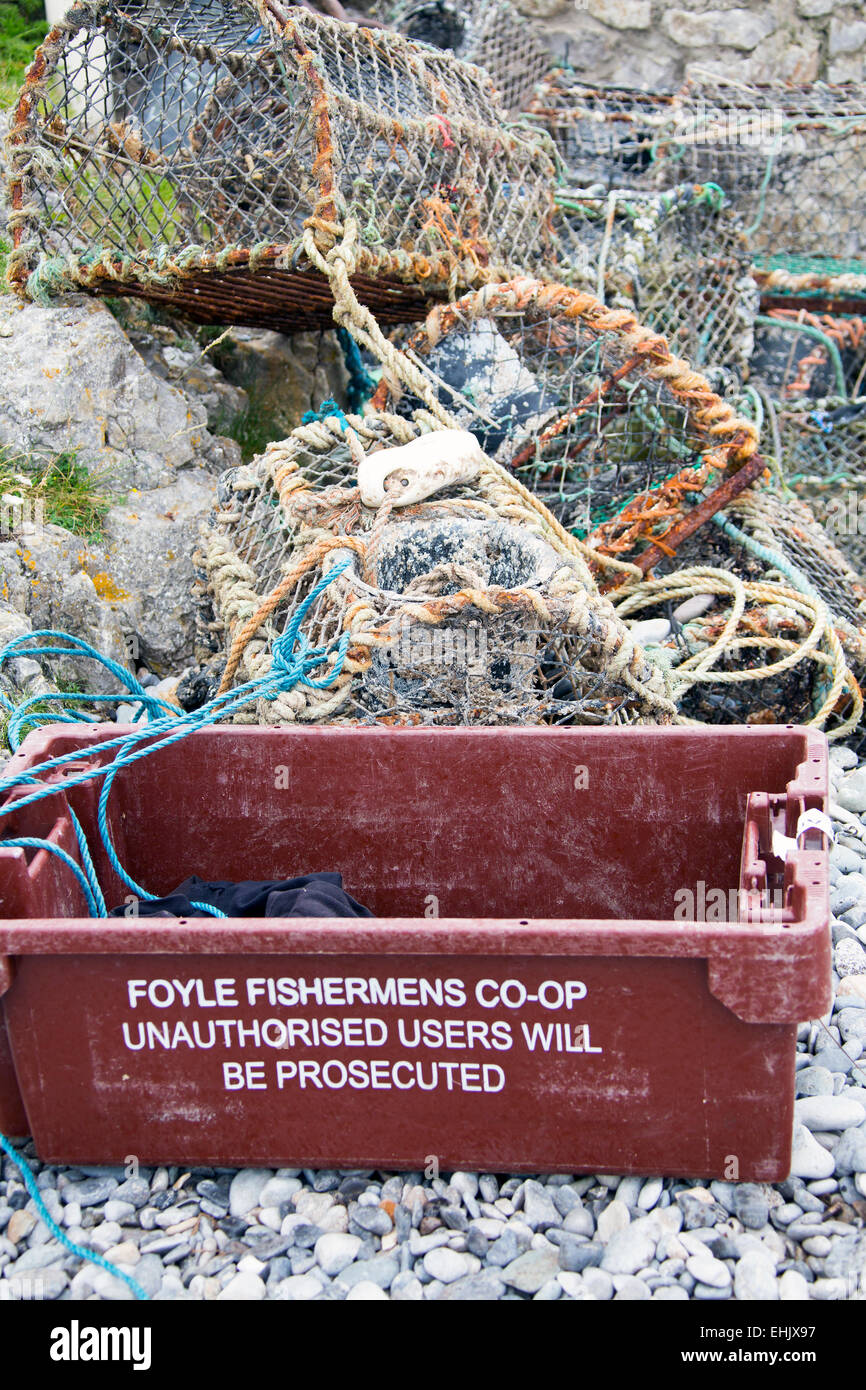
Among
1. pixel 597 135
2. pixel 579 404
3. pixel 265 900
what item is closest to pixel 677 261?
pixel 597 135

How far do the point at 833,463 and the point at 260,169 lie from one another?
106 inches

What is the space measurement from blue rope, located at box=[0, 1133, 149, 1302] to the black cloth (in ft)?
1.72

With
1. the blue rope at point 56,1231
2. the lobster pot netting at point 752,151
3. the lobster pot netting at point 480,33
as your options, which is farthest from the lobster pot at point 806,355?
the blue rope at point 56,1231

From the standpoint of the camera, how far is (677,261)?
5355mm

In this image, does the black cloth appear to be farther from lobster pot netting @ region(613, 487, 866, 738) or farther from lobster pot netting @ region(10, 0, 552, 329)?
lobster pot netting @ region(10, 0, 552, 329)

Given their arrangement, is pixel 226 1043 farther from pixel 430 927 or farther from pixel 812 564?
pixel 812 564

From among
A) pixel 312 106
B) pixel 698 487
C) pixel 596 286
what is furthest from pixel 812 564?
pixel 312 106

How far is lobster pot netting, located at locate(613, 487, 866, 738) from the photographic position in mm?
3641

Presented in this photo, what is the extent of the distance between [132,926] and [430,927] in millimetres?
493

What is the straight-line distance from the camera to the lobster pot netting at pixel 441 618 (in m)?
2.93

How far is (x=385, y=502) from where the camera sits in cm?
325

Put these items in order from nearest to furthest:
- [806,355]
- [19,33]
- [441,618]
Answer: [441,618] < [806,355] < [19,33]

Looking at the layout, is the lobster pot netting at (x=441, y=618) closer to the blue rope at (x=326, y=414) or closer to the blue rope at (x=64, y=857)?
the blue rope at (x=326, y=414)

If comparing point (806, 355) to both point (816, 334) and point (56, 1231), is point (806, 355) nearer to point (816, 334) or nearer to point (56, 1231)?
point (816, 334)
